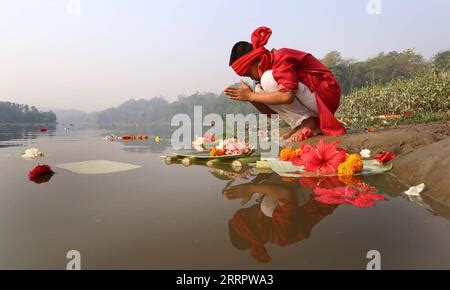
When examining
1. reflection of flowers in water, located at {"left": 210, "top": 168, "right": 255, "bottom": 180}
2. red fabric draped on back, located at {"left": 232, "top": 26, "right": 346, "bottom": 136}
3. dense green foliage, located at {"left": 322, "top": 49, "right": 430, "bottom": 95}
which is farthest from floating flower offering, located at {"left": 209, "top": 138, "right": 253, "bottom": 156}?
dense green foliage, located at {"left": 322, "top": 49, "right": 430, "bottom": 95}

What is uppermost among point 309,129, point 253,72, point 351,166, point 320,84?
A: point 253,72

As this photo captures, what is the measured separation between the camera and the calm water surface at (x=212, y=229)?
3.46 ft

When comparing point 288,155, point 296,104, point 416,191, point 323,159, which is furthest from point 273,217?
point 296,104

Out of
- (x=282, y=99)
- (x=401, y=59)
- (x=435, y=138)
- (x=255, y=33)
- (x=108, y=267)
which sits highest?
(x=401, y=59)

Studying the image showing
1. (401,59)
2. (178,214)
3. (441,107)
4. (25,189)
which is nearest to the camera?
(178,214)

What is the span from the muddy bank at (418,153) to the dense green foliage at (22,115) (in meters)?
83.4

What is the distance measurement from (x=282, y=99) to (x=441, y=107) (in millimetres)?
7316

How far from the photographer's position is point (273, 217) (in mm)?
1472

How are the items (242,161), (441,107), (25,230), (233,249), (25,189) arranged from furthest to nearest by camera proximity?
(441,107), (242,161), (25,189), (25,230), (233,249)

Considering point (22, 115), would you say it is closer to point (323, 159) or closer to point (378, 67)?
point (378, 67)

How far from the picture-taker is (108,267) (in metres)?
1.02

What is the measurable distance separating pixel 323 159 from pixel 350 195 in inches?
30.4
